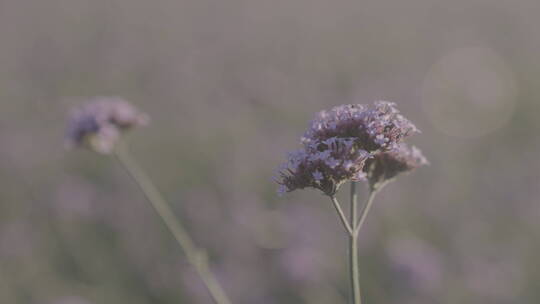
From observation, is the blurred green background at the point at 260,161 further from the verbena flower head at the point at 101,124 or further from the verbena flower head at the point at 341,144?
the verbena flower head at the point at 341,144

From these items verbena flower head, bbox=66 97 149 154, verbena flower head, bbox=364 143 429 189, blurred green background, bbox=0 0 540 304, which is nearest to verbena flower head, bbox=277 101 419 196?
verbena flower head, bbox=364 143 429 189

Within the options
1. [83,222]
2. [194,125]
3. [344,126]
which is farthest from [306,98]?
[344,126]

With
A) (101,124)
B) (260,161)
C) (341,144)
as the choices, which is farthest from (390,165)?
(260,161)

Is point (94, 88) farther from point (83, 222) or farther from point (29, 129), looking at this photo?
point (83, 222)

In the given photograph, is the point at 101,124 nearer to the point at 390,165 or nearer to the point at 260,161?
the point at 390,165

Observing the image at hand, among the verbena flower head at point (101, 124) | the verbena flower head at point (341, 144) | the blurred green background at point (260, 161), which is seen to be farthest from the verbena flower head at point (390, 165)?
the blurred green background at point (260, 161)
